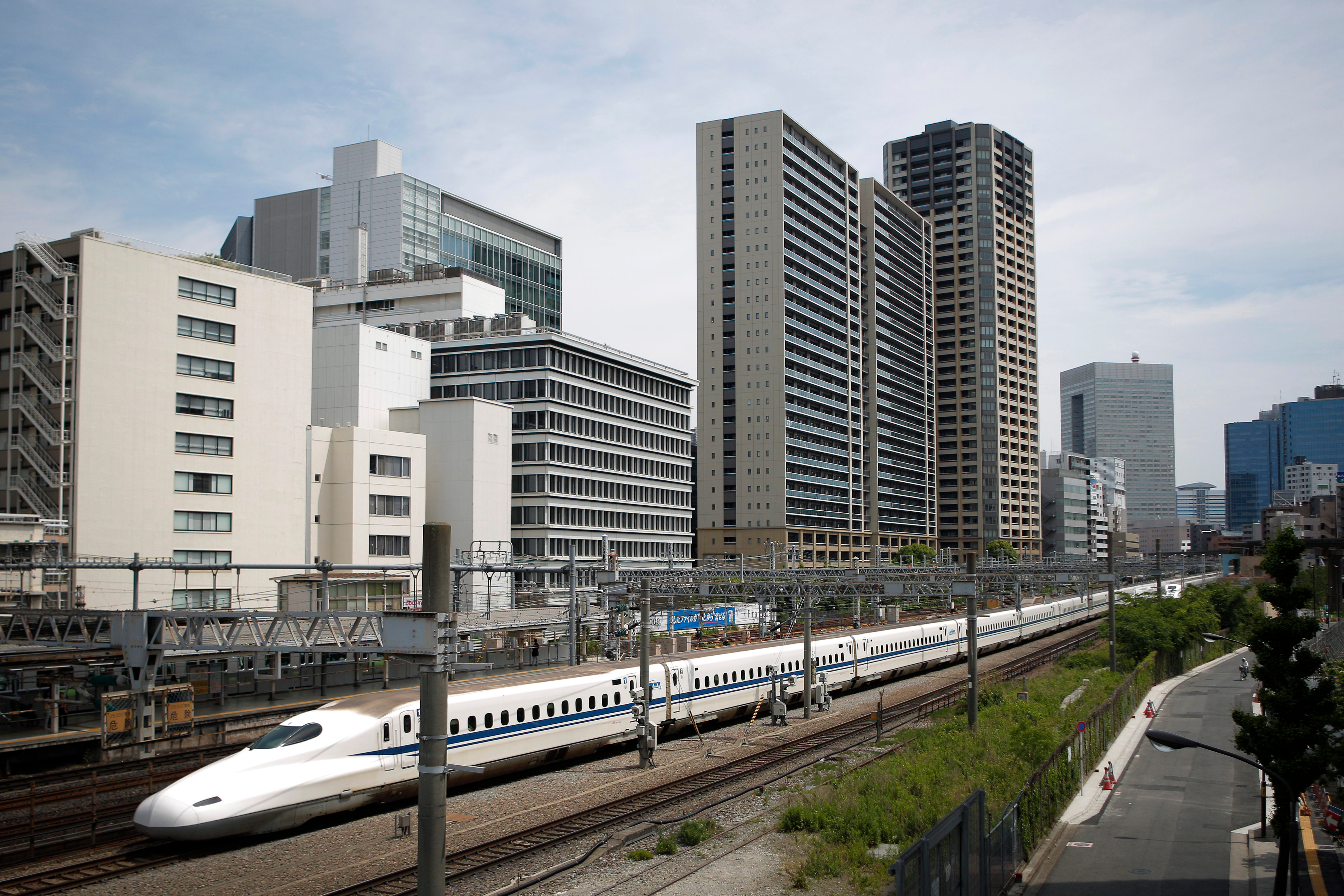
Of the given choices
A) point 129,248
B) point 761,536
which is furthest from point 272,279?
point 761,536

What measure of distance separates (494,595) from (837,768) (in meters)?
43.7

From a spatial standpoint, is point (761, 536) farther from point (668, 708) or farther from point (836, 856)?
point (836, 856)

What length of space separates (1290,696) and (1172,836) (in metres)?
5.59

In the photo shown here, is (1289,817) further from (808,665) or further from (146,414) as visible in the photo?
(146,414)

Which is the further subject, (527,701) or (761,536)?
(761,536)

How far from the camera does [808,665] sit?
1624 inches

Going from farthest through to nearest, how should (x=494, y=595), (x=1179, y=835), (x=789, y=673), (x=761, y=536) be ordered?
(x=761, y=536), (x=494, y=595), (x=789, y=673), (x=1179, y=835)

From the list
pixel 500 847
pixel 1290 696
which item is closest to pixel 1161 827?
pixel 1290 696

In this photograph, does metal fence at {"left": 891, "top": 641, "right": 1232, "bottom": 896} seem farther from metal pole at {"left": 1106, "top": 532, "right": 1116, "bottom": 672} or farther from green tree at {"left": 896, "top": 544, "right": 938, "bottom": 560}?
green tree at {"left": 896, "top": 544, "right": 938, "bottom": 560}

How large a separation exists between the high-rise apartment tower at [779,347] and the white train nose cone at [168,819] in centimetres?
11501

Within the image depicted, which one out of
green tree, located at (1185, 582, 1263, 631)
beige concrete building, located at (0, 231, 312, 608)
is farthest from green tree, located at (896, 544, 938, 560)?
beige concrete building, located at (0, 231, 312, 608)

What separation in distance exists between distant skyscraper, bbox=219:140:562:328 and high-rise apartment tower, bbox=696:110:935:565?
26.4m

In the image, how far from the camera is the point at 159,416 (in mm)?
57562

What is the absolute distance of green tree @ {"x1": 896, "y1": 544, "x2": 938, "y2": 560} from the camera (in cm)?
15650
